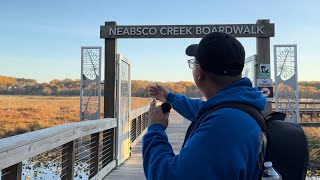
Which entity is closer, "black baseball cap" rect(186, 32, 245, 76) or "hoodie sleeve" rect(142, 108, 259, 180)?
"hoodie sleeve" rect(142, 108, 259, 180)

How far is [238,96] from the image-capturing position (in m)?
1.32

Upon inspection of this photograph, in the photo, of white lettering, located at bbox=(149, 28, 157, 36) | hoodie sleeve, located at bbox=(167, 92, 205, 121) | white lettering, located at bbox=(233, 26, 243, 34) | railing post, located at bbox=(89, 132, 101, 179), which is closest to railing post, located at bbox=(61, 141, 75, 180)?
railing post, located at bbox=(89, 132, 101, 179)

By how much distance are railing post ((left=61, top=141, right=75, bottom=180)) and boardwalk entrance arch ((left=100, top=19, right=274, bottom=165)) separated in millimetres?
2425

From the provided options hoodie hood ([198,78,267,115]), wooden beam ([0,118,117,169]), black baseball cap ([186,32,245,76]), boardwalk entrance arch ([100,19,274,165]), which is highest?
boardwalk entrance arch ([100,19,274,165])

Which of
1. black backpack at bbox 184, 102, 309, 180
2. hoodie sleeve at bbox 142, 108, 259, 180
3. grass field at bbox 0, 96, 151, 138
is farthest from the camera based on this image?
grass field at bbox 0, 96, 151, 138

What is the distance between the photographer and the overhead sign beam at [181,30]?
5973 millimetres

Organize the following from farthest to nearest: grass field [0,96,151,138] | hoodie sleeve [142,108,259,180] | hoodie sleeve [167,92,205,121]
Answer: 1. grass field [0,96,151,138]
2. hoodie sleeve [167,92,205,121]
3. hoodie sleeve [142,108,259,180]

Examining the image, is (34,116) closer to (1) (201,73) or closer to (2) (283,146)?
(1) (201,73)

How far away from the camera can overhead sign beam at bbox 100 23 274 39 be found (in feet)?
19.6

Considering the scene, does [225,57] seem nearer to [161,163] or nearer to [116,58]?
[161,163]

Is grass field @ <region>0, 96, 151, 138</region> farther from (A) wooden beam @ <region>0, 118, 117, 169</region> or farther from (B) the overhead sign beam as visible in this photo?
(A) wooden beam @ <region>0, 118, 117, 169</region>

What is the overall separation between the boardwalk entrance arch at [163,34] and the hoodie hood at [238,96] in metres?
4.70

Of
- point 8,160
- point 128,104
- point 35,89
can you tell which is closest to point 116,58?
point 128,104

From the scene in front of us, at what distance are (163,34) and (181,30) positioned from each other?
282mm
